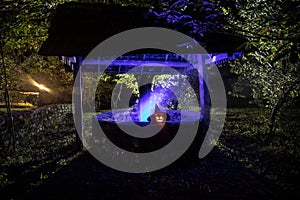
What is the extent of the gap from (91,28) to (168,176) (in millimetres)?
5659

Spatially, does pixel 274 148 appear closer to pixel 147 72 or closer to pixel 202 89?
pixel 202 89

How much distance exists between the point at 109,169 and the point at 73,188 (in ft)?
4.82

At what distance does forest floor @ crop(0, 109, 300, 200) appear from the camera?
5.22m

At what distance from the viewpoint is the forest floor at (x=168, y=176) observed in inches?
206

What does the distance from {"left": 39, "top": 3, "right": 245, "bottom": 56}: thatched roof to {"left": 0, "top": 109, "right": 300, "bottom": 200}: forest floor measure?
3593mm

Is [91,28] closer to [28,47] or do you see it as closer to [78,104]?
[78,104]

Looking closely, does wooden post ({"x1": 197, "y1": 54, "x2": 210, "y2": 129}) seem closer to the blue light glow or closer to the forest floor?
the forest floor

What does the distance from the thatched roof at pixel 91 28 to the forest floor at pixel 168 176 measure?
141 inches

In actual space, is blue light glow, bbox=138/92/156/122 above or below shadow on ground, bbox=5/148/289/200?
above

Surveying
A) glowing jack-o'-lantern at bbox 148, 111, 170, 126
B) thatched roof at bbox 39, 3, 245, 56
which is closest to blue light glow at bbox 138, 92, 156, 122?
glowing jack-o'-lantern at bbox 148, 111, 170, 126

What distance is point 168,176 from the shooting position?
20.6 feet

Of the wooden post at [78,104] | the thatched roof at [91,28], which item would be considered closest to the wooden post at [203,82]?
the thatched roof at [91,28]

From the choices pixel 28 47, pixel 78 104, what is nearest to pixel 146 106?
pixel 78 104

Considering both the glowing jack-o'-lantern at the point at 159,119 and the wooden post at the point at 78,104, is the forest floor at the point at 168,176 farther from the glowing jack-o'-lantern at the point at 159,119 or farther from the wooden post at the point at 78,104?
the glowing jack-o'-lantern at the point at 159,119
